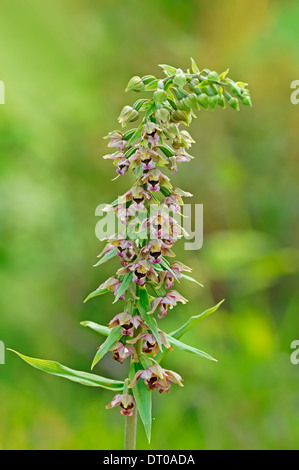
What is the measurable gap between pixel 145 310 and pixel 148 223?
301 millimetres

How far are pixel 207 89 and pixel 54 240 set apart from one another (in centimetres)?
402

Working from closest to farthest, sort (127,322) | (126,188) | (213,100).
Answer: (213,100)
(127,322)
(126,188)

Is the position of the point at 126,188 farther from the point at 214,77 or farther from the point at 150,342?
the point at 214,77

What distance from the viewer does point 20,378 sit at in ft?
17.8

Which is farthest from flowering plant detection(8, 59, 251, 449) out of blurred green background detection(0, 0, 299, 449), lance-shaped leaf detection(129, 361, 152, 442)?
blurred green background detection(0, 0, 299, 449)

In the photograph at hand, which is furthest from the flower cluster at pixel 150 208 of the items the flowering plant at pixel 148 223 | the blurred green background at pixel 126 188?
the blurred green background at pixel 126 188

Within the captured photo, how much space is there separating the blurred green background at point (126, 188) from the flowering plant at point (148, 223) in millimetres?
2709

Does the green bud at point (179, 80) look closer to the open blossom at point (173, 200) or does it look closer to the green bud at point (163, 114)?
the green bud at point (163, 114)

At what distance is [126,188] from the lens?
6.05 meters

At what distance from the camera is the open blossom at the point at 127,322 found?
2.00m

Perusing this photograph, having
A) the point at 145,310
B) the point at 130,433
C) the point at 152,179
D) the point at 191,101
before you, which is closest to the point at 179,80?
the point at 191,101

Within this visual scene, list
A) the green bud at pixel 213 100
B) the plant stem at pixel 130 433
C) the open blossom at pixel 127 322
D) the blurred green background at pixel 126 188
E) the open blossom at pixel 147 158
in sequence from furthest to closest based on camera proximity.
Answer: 1. the blurred green background at pixel 126 188
2. the plant stem at pixel 130 433
3. the open blossom at pixel 127 322
4. the open blossom at pixel 147 158
5. the green bud at pixel 213 100

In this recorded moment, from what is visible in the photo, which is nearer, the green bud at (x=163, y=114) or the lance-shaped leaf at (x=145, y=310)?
the green bud at (x=163, y=114)

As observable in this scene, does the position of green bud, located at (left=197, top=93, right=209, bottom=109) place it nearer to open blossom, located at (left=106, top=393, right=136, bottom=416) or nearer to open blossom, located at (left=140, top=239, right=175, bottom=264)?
open blossom, located at (left=140, top=239, right=175, bottom=264)
